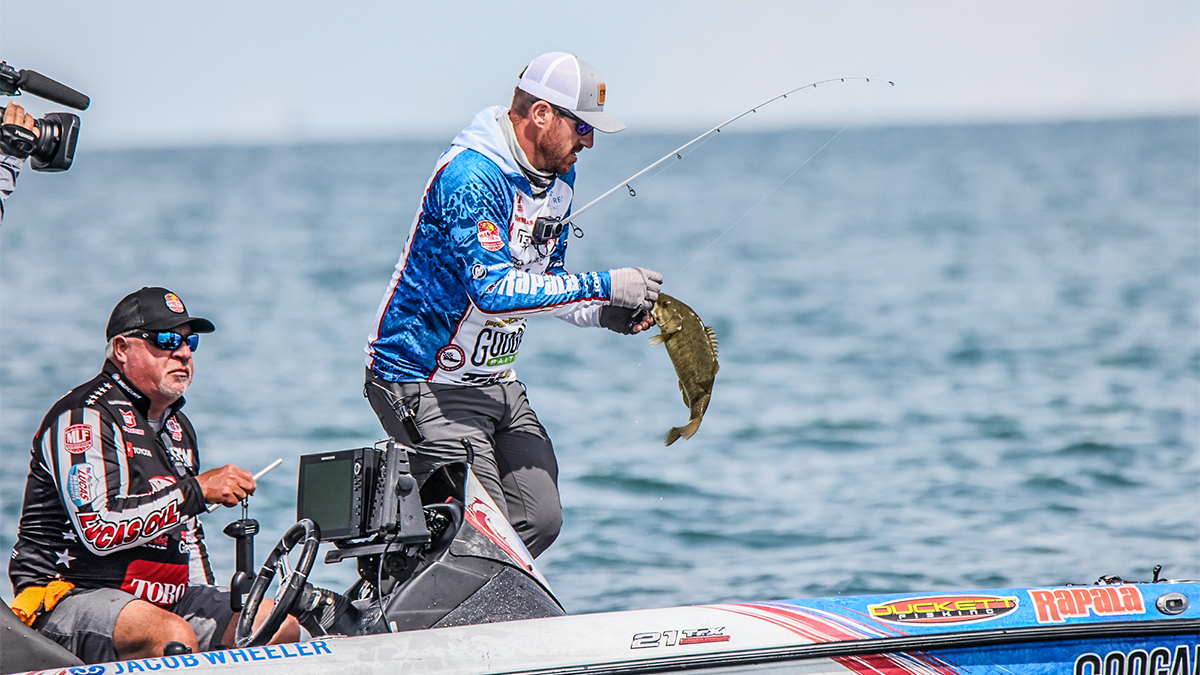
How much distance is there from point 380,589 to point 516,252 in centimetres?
121

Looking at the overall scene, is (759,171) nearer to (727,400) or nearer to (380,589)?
(727,400)

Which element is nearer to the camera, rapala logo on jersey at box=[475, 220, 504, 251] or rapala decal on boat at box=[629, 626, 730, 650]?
rapala decal on boat at box=[629, 626, 730, 650]

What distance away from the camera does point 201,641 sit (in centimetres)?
394

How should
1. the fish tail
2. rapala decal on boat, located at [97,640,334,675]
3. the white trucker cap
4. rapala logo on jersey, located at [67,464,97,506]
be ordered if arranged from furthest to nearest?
1. the fish tail
2. the white trucker cap
3. rapala logo on jersey, located at [67,464,97,506]
4. rapala decal on boat, located at [97,640,334,675]

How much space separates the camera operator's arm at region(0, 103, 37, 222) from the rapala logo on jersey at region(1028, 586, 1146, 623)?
334cm

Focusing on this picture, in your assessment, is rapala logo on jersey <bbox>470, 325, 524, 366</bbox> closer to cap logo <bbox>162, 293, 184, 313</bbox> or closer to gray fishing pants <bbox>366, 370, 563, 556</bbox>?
gray fishing pants <bbox>366, 370, 563, 556</bbox>

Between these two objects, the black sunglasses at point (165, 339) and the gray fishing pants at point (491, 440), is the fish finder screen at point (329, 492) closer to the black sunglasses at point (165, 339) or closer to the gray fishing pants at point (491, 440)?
the gray fishing pants at point (491, 440)

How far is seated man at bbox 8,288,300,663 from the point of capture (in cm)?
370

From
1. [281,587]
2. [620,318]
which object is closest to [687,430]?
[620,318]

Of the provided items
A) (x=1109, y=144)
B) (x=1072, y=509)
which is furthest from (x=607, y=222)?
(x=1109, y=144)

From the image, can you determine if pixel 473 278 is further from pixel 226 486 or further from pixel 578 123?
pixel 226 486

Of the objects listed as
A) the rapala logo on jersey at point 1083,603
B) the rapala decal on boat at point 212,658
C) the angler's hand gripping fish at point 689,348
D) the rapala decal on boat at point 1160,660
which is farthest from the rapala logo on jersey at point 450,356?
the rapala decal on boat at point 1160,660

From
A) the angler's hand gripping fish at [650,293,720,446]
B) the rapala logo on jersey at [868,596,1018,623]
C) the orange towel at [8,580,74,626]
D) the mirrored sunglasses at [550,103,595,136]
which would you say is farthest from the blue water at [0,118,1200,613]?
the orange towel at [8,580,74,626]

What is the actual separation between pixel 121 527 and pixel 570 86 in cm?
194
